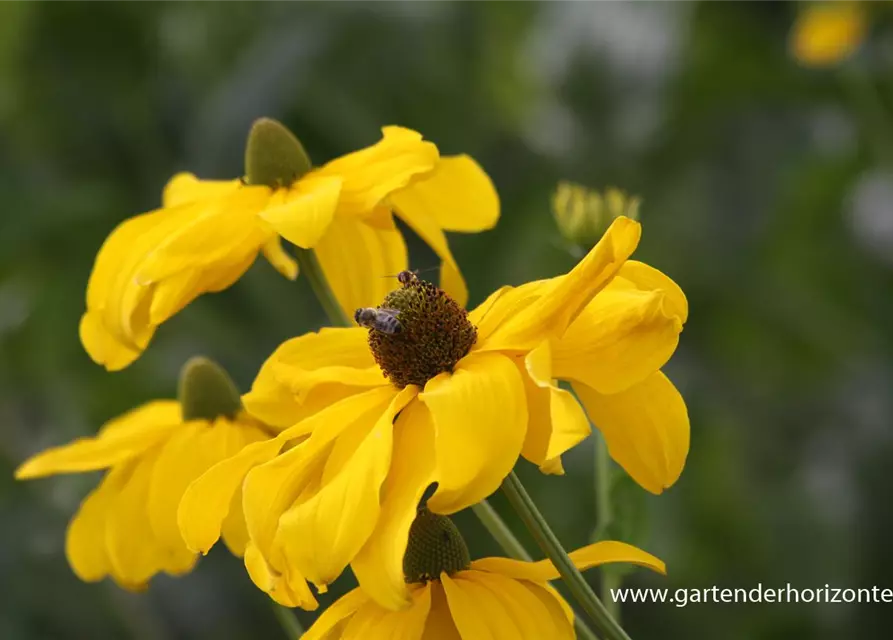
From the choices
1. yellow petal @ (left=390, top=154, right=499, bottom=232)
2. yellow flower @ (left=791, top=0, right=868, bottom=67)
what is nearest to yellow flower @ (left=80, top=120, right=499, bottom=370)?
yellow petal @ (left=390, top=154, right=499, bottom=232)

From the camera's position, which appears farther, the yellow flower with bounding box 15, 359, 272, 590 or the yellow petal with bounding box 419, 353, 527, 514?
the yellow flower with bounding box 15, 359, 272, 590

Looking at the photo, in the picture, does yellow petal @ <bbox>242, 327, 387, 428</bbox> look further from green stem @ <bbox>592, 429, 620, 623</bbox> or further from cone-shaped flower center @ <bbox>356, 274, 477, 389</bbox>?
green stem @ <bbox>592, 429, 620, 623</bbox>

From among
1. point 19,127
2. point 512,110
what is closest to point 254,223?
point 19,127

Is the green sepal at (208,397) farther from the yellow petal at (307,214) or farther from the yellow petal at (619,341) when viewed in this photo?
the yellow petal at (619,341)

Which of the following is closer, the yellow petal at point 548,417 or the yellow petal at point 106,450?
the yellow petal at point 548,417

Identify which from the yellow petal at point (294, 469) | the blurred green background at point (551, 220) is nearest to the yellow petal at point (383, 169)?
the yellow petal at point (294, 469)

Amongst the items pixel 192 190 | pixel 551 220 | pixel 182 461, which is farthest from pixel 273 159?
pixel 551 220

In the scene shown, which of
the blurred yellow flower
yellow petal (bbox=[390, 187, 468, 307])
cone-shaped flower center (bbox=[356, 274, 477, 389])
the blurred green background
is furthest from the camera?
the blurred green background
